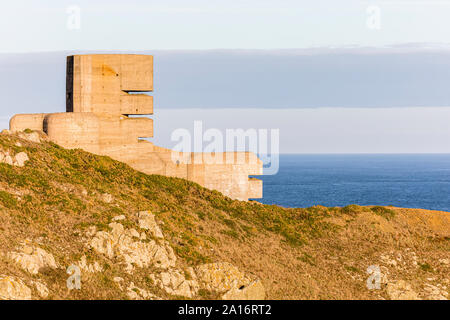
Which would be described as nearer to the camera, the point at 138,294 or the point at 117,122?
the point at 138,294

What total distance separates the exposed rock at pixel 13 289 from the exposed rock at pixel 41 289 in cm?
42

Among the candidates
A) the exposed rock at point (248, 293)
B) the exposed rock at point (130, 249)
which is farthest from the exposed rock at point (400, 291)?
the exposed rock at point (130, 249)

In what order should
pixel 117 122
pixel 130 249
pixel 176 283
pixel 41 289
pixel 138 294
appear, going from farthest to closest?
1. pixel 117 122
2. pixel 130 249
3. pixel 176 283
4. pixel 138 294
5. pixel 41 289

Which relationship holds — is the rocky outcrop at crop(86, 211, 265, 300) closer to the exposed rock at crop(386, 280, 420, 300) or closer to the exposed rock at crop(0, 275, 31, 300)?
the exposed rock at crop(0, 275, 31, 300)

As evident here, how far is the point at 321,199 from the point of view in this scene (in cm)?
10994

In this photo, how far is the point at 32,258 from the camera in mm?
20906

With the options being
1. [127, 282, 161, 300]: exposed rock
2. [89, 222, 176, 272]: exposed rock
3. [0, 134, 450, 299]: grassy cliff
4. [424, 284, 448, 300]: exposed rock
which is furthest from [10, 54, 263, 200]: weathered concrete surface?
[127, 282, 161, 300]: exposed rock

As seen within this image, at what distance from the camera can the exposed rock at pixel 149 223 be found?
2666 centimetres

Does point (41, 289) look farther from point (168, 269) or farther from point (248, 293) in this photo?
point (248, 293)

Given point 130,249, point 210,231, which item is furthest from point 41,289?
point 210,231

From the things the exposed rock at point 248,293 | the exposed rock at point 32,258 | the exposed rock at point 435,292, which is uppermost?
the exposed rock at point 32,258

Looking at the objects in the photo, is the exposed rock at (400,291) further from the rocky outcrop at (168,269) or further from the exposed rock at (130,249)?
the exposed rock at (130,249)

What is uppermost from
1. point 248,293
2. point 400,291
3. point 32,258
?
point 32,258

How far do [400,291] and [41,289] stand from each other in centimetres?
1763
